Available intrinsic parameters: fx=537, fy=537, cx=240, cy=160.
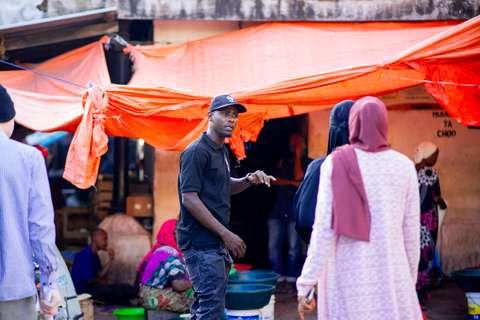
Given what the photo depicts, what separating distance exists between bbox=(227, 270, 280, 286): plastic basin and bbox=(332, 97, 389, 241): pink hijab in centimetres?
275

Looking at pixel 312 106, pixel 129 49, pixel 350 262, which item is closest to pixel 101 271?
pixel 129 49

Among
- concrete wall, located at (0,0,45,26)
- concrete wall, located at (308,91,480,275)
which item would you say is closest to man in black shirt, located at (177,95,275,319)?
concrete wall, located at (308,91,480,275)

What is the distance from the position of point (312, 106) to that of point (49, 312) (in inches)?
152

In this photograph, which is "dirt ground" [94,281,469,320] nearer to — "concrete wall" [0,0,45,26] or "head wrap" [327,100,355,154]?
"head wrap" [327,100,355,154]

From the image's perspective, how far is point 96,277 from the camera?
6.61 m

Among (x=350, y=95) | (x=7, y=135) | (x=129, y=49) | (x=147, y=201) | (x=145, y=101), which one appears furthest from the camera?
(x=147, y=201)

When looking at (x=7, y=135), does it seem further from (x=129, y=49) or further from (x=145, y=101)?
(x=129, y=49)

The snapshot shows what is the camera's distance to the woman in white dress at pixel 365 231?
8.59 ft

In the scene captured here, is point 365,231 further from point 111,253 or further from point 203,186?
point 111,253

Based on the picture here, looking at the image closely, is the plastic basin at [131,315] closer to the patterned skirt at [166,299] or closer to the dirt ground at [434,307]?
the patterned skirt at [166,299]

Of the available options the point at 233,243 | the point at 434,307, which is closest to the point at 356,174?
the point at 233,243

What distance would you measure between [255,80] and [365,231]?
3786 mm

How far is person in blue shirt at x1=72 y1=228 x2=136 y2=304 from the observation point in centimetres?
637

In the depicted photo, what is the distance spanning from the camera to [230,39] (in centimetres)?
682
